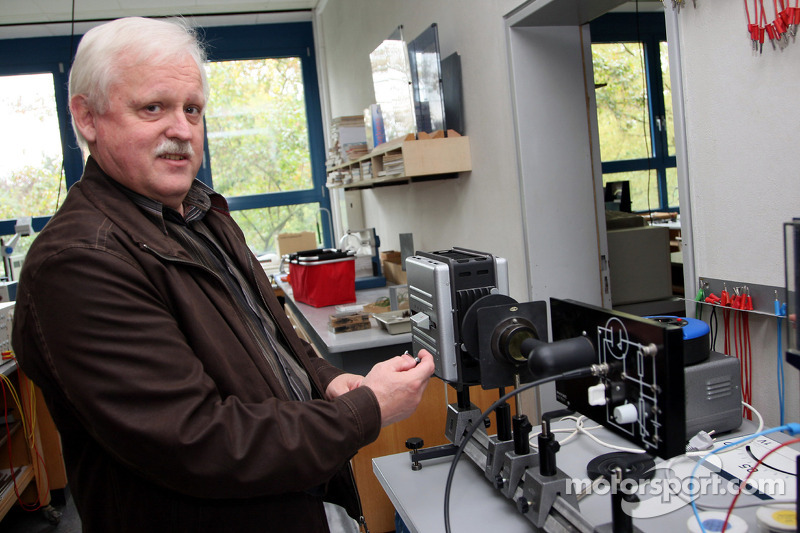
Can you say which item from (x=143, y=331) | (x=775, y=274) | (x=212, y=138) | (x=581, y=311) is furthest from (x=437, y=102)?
(x=212, y=138)

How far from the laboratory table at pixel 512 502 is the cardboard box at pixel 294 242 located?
159 inches

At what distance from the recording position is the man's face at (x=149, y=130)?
1.04 meters

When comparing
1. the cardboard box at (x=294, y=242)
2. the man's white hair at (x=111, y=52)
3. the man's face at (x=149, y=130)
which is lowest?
the cardboard box at (x=294, y=242)

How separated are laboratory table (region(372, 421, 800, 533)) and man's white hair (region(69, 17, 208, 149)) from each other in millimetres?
936

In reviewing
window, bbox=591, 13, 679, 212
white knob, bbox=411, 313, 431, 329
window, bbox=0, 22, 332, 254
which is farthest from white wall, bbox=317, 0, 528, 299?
window, bbox=591, 13, 679, 212

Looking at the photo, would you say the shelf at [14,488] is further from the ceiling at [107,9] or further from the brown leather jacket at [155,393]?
the ceiling at [107,9]

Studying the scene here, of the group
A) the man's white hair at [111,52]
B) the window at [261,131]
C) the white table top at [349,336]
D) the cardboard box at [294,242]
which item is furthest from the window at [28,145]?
the man's white hair at [111,52]

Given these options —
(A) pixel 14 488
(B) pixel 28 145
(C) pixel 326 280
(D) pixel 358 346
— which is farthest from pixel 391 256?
(B) pixel 28 145

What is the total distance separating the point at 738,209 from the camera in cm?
148

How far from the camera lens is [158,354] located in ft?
2.91

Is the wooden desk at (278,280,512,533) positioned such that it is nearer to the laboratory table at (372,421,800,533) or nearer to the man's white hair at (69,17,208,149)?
the laboratory table at (372,421,800,533)

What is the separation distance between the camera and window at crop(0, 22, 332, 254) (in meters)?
5.71

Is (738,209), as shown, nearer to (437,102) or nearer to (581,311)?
(581,311)

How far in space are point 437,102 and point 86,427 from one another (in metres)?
2.15
